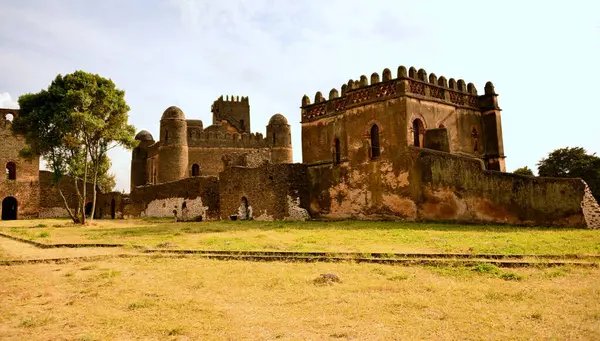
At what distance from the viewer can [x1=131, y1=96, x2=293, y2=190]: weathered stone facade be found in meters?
37.5

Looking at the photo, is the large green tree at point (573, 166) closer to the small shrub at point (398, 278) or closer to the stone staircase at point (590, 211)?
the stone staircase at point (590, 211)

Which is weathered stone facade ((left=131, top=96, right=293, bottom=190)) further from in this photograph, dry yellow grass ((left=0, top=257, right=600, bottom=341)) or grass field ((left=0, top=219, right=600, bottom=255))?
dry yellow grass ((left=0, top=257, right=600, bottom=341))

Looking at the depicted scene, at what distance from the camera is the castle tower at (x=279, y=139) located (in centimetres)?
3972

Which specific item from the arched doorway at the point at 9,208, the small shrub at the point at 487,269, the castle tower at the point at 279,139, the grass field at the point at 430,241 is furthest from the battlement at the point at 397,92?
the arched doorway at the point at 9,208

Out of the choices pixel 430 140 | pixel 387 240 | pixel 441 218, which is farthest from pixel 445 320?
pixel 430 140

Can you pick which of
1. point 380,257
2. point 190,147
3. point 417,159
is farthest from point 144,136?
point 380,257

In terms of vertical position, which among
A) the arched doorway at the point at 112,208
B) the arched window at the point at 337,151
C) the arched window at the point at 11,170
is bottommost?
the arched doorway at the point at 112,208

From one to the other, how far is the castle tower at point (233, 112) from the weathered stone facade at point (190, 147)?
32.5 ft

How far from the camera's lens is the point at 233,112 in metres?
54.5

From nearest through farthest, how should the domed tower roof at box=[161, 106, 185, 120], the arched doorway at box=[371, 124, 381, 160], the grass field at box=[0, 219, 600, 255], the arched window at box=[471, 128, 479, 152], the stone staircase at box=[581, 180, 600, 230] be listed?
the grass field at box=[0, 219, 600, 255] < the stone staircase at box=[581, 180, 600, 230] < the arched doorway at box=[371, 124, 381, 160] < the arched window at box=[471, 128, 479, 152] < the domed tower roof at box=[161, 106, 185, 120]

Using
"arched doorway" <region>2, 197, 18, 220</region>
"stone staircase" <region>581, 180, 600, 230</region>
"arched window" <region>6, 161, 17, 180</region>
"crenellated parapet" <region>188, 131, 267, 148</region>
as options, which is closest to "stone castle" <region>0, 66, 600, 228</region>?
"stone staircase" <region>581, 180, 600, 230</region>

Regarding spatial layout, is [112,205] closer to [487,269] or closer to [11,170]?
[11,170]

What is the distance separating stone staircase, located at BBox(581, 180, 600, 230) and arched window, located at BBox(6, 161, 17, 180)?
1477 inches

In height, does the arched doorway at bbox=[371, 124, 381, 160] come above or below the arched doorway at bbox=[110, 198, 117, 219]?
above
